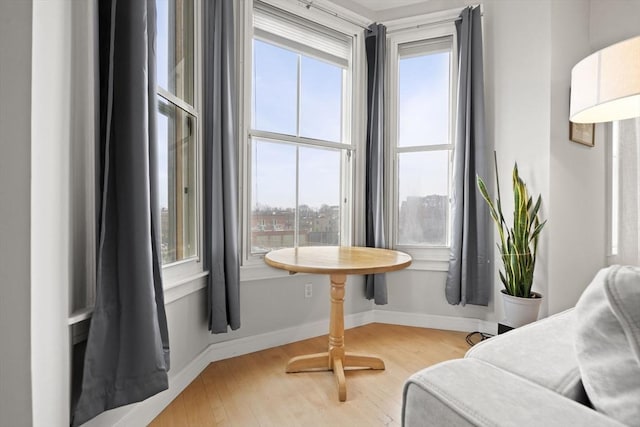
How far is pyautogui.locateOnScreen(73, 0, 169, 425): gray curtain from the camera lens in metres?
1.12

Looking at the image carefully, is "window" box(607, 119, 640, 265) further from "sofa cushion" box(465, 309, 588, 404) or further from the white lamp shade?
"sofa cushion" box(465, 309, 588, 404)

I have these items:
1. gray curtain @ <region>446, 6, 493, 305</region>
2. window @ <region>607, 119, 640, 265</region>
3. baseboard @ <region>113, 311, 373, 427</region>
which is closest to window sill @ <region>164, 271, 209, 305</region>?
baseboard @ <region>113, 311, 373, 427</region>

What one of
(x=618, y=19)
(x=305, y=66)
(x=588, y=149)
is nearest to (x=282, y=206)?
(x=305, y=66)

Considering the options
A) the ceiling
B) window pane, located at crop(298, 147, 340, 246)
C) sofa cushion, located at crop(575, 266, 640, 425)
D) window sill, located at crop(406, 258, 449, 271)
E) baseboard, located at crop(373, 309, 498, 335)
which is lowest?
baseboard, located at crop(373, 309, 498, 335)

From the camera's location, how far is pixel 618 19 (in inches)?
106

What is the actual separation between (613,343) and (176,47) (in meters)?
2.15

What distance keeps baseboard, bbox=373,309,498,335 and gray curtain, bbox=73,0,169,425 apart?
6.76ft

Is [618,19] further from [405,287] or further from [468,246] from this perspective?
[405,287]

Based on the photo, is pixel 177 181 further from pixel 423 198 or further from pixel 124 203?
pixel 423 198

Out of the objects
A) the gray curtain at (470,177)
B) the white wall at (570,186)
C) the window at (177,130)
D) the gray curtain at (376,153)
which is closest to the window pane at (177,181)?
the window at (177,130)

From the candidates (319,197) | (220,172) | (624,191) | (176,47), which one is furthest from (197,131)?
(624,191)

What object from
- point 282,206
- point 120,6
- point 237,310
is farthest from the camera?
point 282,206

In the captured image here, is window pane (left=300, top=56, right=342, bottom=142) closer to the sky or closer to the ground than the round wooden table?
closer to the sky

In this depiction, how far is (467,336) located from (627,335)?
230 centimetres
